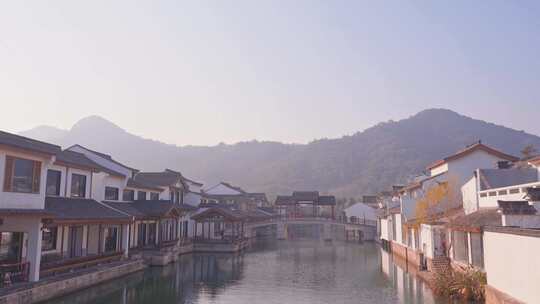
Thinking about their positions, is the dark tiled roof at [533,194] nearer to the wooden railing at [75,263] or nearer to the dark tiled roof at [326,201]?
the wooden railing at [75,263]

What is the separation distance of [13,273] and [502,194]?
825 inches

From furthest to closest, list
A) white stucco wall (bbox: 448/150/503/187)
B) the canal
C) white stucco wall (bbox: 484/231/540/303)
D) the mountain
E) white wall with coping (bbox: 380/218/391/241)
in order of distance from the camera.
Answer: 1. the mountain
2. white wall with coping (bbox: 380/218/391/241)
3. white stucco wall (bbox: 448/150/503/187)
4. the canal
5. white stucco wall (bbox: 484/231/540/303)

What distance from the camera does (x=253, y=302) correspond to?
20.6m

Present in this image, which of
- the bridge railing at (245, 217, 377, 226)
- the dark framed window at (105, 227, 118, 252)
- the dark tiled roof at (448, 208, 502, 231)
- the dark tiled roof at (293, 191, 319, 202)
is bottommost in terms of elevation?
the dark framed window at (105, 227, 118, 252)

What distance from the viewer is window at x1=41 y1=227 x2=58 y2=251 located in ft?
75.6

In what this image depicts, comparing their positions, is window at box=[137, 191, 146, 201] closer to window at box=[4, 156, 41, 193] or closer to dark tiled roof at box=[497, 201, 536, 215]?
window at box=[4, 156, 41, 193]

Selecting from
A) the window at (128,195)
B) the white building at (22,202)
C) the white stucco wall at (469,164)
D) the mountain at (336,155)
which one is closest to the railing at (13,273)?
the white building at (22,202)

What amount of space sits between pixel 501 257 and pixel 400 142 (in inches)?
5526

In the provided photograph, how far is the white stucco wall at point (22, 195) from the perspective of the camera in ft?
58.0

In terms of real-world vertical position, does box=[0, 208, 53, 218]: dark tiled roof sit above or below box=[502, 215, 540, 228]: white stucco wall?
above

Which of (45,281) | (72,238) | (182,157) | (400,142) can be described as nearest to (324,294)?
(45,281)

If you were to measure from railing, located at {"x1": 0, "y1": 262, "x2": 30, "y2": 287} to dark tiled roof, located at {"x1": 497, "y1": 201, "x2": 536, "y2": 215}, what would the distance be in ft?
61.7

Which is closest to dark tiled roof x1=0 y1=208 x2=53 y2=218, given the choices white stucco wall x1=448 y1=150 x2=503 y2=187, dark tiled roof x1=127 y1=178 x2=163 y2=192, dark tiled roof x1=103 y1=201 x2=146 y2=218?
dark tiled roof x1=103 y1=201 x2=146 y2=218

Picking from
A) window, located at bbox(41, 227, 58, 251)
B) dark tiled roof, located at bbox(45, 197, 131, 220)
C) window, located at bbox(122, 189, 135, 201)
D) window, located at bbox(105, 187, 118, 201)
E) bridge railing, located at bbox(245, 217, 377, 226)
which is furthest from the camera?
bridge railing, located at bbox(245, 217, 377, 226)
